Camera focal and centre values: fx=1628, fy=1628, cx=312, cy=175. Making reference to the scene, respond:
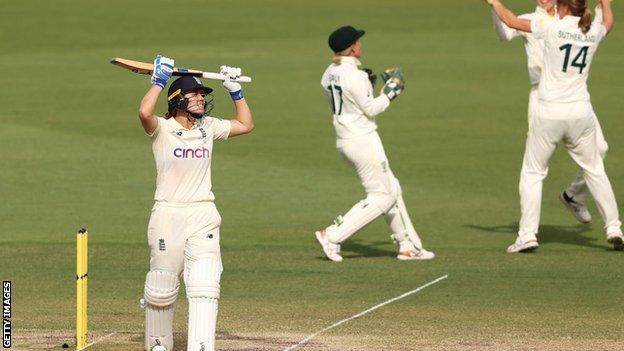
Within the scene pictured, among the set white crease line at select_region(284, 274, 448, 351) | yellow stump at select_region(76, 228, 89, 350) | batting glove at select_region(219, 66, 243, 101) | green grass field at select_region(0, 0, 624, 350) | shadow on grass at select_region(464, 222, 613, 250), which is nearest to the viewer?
yellow stump at select_region(76, 228, 89, 350)

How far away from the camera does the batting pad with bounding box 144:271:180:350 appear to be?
1159 cm

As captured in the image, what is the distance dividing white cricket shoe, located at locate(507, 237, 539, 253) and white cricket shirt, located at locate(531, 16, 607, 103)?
4.76 feet

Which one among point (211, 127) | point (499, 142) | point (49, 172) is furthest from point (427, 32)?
point (211, 127)

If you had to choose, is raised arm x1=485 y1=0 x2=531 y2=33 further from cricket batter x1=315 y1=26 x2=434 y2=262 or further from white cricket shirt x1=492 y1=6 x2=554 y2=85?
cricket batter x1=315 y1=26 x2=434 y2=262

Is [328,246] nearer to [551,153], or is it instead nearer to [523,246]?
[523,246]

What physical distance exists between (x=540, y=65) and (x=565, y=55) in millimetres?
802

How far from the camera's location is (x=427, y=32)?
3356 centimetres

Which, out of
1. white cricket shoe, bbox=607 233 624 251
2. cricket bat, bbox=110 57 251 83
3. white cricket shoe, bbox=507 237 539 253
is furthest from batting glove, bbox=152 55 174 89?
white cricket shoe, bbox=607 233 624 251

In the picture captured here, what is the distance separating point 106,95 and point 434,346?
16.3 meters

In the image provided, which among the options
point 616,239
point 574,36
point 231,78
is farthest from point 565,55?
point 231,78

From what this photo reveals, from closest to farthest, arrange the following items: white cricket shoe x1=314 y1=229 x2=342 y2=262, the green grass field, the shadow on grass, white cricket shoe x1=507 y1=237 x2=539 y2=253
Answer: the green grass field < white cricket shoe x1=314 y1=229 x2=342 y2=262 < white cricket shoe x1=507 y1=237 x2=539 y2=253 < the shadow on grass

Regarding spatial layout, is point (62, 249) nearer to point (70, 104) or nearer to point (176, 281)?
point (176, 281)

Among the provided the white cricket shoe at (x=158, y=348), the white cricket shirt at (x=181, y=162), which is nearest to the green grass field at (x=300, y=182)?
the white cricket shoe at (x=158, y=348)

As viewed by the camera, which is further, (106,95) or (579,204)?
(106,95)
